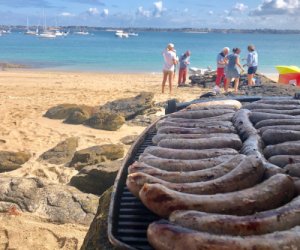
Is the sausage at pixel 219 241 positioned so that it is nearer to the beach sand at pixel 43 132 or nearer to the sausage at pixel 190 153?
the sausage at pixel 190 153

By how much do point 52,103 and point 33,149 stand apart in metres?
5.38

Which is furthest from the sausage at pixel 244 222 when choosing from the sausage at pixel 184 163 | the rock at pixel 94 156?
the rock at pixel 94 156

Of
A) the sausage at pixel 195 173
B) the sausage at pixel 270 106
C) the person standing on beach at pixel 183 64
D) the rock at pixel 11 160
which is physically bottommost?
the rock at pixel 11 160

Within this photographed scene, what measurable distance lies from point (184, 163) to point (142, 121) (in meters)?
7.00

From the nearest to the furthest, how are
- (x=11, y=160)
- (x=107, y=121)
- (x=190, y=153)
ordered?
(x=190, y=153) < (x=11, y=160) < (x=107, y=121)

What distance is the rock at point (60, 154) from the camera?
6469 millimetres

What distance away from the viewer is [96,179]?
5.16m

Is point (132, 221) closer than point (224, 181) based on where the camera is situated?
No

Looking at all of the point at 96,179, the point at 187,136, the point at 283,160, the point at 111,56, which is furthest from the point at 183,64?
the point at 111,56

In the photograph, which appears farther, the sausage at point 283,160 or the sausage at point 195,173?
the sausage at point 283,160

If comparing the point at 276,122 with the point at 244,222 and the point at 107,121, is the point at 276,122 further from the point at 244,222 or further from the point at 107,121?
the point at 107,121

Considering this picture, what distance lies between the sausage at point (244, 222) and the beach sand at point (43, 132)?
8.49 ft

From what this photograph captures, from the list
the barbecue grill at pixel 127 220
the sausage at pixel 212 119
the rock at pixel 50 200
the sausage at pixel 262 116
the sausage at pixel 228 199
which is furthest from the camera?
the rock at pixel 50 200

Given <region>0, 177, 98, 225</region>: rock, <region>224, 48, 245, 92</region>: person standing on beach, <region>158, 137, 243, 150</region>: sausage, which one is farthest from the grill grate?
<region>224, 48, 245, 92</region>: person standing on beach
